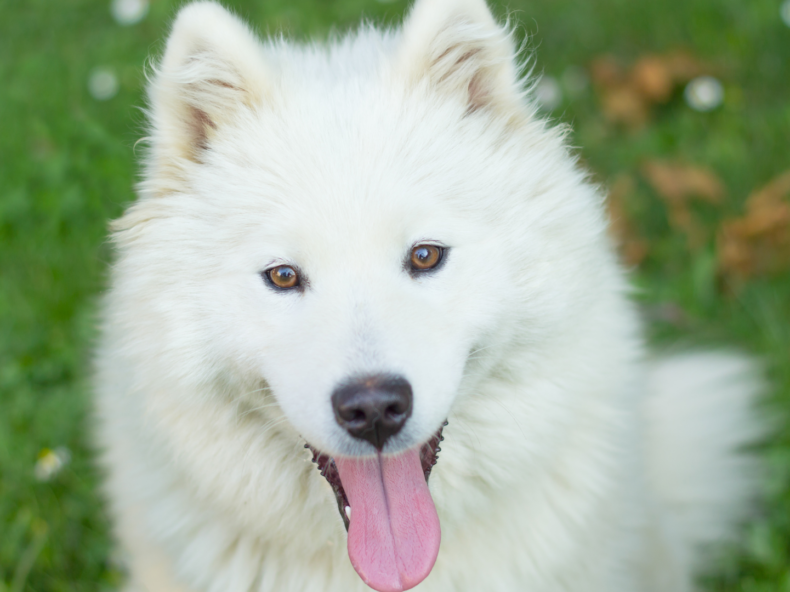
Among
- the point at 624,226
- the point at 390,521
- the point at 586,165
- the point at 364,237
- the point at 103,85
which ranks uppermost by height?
the point at 586,165

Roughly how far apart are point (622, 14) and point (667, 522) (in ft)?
13.0

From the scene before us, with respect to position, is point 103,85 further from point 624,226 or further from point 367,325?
point 367,325

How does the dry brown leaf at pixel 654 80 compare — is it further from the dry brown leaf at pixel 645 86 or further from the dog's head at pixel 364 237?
the dog's head at pixel 364 237

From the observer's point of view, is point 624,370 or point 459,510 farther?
point 624,370

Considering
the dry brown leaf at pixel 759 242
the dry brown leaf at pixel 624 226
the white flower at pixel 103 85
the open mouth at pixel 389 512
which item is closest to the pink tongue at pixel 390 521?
the open mouth at pixel 389 512

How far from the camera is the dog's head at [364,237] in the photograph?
2.02m

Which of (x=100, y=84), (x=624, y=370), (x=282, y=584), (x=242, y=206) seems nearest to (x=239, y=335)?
(x=242, y=206)

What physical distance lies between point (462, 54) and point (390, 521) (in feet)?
4.63

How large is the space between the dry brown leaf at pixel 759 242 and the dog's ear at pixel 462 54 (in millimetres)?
2203

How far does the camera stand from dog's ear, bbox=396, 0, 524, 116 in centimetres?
225

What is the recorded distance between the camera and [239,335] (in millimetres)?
2158

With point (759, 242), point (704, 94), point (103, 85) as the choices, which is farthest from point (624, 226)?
point (103, 85)

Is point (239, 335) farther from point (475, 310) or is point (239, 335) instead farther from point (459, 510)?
point (459, 510)

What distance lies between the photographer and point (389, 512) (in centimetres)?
222
